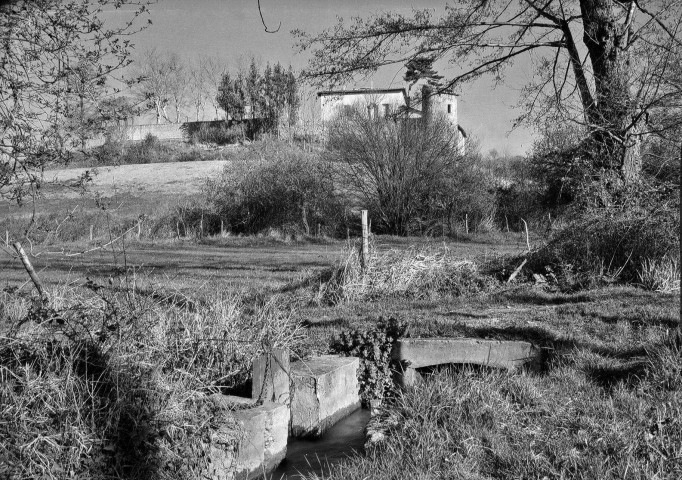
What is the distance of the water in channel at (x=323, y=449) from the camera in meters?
5.99

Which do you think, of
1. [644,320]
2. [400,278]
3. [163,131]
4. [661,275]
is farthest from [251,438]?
[163,131]

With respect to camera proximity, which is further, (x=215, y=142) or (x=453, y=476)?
(x=215, y=142)

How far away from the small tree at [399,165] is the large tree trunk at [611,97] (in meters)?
15.9

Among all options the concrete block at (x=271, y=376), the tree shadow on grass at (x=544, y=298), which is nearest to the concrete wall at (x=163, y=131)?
the tree shadow on grass at (x=544, y=298)

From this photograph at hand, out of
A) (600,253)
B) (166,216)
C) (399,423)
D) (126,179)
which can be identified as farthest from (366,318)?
(126,179)

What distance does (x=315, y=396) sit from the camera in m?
6.76

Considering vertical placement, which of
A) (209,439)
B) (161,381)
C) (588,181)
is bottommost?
(209,439)

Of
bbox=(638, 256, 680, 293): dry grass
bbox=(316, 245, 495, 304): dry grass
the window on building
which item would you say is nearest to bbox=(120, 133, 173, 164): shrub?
the window on building

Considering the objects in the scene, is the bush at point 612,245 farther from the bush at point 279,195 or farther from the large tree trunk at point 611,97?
the bush at point 279,195

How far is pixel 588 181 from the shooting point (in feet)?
45.0

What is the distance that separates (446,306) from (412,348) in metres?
3.21

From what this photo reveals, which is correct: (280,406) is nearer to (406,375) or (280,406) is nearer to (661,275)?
(406,375)

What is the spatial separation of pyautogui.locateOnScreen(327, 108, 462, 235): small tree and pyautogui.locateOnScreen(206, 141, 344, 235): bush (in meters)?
1.34

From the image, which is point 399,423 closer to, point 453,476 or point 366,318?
point 453,476
